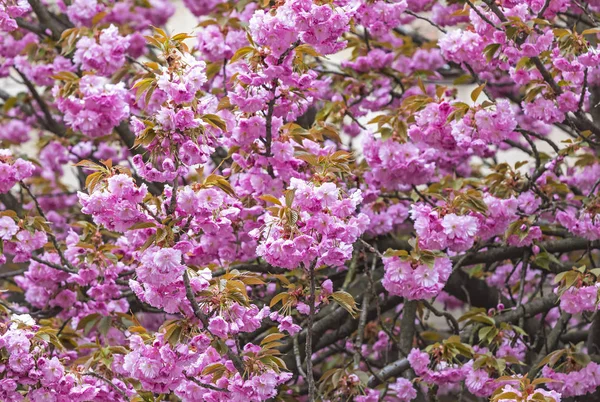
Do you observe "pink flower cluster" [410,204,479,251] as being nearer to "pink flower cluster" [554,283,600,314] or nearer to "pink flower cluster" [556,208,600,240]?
"pink flower cluster" [554,283,600,314]

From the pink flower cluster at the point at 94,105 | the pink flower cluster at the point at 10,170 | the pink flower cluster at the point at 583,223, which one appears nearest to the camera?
the pink flower cluster at the point at 10,170

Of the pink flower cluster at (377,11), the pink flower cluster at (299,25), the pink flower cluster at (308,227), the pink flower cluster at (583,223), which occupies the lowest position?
the pink flower cluster at (583,223)

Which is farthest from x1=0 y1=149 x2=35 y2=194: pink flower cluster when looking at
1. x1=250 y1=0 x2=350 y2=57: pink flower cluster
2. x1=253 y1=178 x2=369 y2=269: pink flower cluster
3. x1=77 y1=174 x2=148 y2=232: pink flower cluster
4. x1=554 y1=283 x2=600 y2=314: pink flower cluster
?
x1=554 y1=283 x2=600 y2=314: pink flower cluster

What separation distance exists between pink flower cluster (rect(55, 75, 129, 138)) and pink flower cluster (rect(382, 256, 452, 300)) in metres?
1.35

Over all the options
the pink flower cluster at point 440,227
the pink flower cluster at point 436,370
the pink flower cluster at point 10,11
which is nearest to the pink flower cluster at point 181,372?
the pink flower cluster at point 440,227

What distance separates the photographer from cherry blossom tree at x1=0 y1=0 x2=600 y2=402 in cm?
308

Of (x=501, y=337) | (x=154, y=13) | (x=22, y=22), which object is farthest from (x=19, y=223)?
(x=154, y=13)

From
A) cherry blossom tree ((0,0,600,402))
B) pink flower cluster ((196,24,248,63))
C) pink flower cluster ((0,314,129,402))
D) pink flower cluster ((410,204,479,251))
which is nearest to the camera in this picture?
cherry blossom tree ((0,0,600,402))

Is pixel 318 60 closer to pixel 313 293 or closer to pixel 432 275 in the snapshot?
pixel 432 275

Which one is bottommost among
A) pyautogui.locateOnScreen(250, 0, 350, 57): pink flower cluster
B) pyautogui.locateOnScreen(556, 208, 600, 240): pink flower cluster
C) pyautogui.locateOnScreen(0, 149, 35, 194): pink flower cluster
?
pyautogui.locateOnScreen(556, 208, 600, 240): pink flower cluster

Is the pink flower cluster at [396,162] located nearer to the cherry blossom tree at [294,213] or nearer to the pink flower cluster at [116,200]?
the cherry blossom tree at [294,213]

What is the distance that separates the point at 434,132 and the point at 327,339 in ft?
3.90

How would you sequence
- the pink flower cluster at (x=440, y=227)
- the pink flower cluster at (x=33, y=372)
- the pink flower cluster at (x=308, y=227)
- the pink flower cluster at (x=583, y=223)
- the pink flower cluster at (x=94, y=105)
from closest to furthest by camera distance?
1. the pink flower cluster at (x=308, y=227)
2. the pink flower cluster at (x=33, y=372)
3. the pink flower cluster at (x=440, y=227)
4. the pink flower cluster at (x=583, y=223)
5. the pink flower cluster at (x=94, y=105)

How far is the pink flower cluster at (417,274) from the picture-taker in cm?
363
